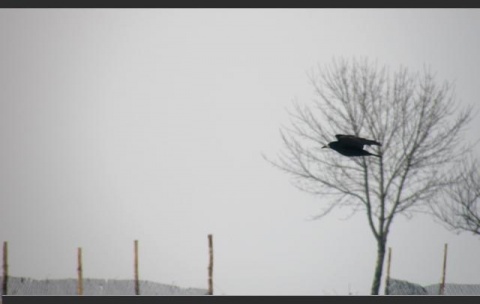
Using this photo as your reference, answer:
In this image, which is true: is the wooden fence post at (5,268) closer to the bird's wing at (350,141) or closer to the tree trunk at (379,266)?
the bird's wing at (350,141)

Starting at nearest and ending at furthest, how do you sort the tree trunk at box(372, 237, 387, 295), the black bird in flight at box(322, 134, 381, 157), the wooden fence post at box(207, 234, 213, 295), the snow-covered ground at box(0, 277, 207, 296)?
the black bird in flight at box(322, 134, 381, 157) → the wooden fence post at box(207, 234, 213, 295) → the snow-covered ground at box(0, 277, 207, 296) → the tree trunk at box(372, 237, 387, 295)

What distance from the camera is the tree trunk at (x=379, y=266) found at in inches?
947

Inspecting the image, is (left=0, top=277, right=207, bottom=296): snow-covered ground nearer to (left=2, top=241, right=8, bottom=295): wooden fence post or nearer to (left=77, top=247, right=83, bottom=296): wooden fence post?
(left=2, top=241, right=8, bottom=295): wooden fence post

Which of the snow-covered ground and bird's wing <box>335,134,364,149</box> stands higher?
bird's wing <box>335,134,364,149</box>

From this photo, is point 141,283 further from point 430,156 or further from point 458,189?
point 458,189

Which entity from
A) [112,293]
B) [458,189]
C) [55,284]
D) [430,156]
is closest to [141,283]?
[112,293]

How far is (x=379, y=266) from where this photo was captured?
24.1 meters

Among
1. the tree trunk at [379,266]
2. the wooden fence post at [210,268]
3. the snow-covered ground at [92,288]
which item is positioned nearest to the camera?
the wooden fence post at [210,268]

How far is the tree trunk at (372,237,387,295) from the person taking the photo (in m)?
24.0

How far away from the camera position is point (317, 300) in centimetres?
1434

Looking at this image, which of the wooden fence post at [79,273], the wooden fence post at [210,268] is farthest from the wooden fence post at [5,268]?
the wooden fence post at [210,268]

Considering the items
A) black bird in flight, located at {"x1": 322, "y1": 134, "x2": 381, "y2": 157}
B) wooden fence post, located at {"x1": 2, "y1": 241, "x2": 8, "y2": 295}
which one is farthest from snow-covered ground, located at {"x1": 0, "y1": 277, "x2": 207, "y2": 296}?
black bird in flight, located at {"x1": 322, "y1": 134, "x2": 381, "y2": 157}

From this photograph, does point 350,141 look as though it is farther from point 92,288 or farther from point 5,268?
point 5,268

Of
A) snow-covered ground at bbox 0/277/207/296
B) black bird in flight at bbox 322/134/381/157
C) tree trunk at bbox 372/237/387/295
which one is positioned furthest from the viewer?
tree trunk at bbox 372/237/387/295
